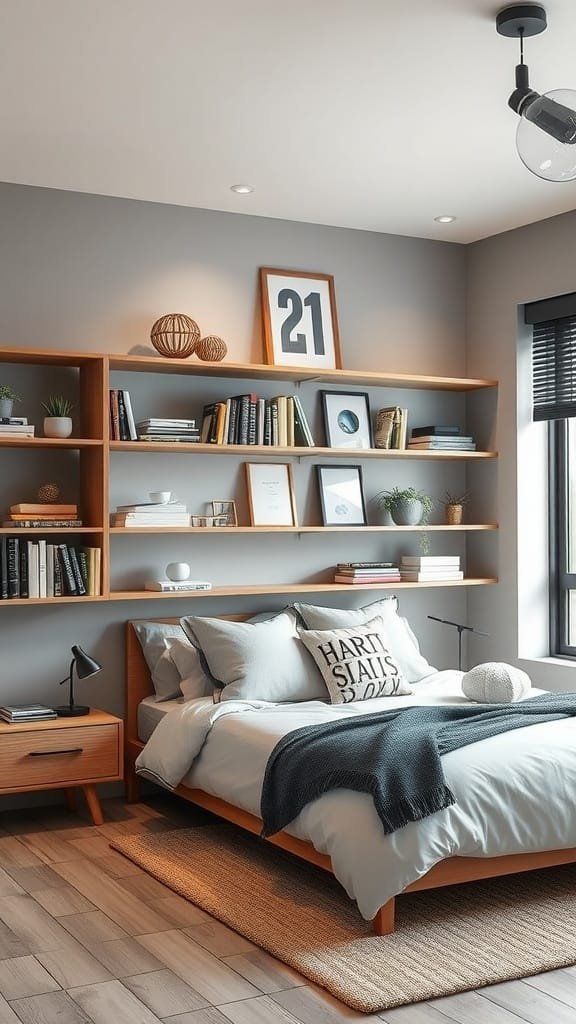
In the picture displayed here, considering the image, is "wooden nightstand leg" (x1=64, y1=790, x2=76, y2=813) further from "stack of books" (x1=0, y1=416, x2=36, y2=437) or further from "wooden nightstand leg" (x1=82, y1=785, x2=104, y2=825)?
"stack of books" (x1=0, y1=416, x2=36, y2=437)

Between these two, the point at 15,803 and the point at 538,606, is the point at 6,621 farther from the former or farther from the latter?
the point at 538,606

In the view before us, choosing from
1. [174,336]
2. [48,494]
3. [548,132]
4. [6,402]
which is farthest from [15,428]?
[548,132]

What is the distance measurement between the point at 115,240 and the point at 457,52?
2.08 metres

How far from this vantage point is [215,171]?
4.78m

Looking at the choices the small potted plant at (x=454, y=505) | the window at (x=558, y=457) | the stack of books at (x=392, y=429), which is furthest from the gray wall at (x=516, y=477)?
the stack of books at (x=392, y=429)

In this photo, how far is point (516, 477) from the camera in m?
5.80

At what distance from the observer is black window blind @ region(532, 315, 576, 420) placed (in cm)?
562

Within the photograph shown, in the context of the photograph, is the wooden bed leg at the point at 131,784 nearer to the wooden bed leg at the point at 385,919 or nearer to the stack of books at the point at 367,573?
the stack of books at the point at 367,573

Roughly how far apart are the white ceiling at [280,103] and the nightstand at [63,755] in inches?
91.7

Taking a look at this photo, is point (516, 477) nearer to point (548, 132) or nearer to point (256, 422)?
point (256, 422)

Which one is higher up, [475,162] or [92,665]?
[475,162]

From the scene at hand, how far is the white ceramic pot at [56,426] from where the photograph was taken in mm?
4824

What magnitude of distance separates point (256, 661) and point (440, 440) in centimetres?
167

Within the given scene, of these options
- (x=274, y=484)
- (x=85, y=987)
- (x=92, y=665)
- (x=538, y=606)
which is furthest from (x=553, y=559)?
(x=85, y=987)
